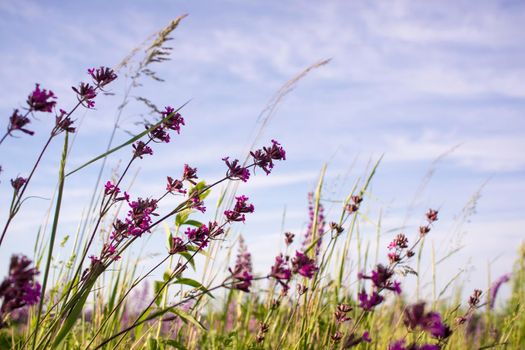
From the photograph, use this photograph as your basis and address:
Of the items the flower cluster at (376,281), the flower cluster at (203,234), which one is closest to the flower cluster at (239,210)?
the flower cluster at (203,234)

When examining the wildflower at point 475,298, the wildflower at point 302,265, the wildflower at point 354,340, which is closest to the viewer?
the wildflower at point 354,340

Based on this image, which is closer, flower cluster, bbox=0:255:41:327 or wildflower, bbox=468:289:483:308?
flower cluster, bbox=0:255:41:327

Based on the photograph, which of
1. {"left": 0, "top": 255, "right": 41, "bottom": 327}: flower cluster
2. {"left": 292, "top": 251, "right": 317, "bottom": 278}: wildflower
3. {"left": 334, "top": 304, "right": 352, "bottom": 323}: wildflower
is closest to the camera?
{"left": 0, "top": 255, "right": 41, "bottom": 327}: flower cluster

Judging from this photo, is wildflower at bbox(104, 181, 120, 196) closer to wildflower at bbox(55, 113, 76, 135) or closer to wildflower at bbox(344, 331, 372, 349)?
wildflower at bbox(55, 113, 76, 135)

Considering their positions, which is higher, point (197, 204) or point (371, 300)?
point (197, 204)

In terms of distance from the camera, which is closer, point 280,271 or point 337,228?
point 280,271

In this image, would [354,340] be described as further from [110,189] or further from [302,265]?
[110,189]

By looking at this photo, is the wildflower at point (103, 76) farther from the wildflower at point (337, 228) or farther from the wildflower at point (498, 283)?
the wildflower at point (498, 283)

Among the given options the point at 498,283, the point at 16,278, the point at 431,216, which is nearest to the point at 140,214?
the point at 16,278

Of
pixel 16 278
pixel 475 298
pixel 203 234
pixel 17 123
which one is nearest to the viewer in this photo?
pixel 16 278

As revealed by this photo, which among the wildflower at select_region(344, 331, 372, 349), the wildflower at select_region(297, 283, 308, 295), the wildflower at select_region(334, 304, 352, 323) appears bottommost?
the wildflower at select_region(344, 331, 372, 349)

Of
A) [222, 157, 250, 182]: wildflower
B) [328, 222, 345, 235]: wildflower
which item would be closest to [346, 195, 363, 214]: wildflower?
[328, 222, 345, 235]: wildflower

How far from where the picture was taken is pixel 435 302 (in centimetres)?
431

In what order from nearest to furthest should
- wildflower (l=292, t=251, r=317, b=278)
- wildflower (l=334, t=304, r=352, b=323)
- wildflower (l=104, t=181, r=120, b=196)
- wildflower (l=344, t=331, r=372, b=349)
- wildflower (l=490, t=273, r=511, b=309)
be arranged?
wildflower (l=344, t=331, r=372, b=349) < wildflower (l=292, t=251, r=317, b=278) < wildflower (l=104, t=181, r=120, b=196) < wildflower (l=334, t=304, r=352, b=323) < wildflower (l=490, t=273, r=511, b=309)
